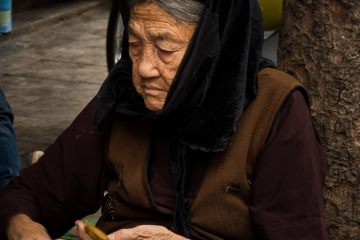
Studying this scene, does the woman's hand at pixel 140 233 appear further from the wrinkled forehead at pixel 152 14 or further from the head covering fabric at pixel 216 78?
the wrinkled forehead at pixel 152 14

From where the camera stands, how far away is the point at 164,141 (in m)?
2.25

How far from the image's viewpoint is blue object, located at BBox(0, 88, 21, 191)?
10.2 ft

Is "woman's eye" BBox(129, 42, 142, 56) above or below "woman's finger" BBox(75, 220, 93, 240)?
above

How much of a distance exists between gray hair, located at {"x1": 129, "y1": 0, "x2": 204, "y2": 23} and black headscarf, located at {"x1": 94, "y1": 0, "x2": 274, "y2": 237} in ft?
0.11

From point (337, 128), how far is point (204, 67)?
3.44 feet

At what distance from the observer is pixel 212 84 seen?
2.02 meters

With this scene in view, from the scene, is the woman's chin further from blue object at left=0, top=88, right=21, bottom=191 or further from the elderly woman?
blue object at left=0, top=88, right=21, bottom=191

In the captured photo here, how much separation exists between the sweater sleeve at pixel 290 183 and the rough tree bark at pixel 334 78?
2.58 ft

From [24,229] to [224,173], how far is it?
682mm

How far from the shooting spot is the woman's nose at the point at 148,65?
6.76 ft

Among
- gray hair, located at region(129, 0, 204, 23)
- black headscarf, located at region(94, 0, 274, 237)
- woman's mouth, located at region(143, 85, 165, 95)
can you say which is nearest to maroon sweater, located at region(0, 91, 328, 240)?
black headscarf, located at region(94, 0, 274, 237)

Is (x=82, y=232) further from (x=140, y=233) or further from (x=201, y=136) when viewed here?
(x=201, y=136)

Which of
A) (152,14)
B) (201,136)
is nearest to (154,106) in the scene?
(201,136)

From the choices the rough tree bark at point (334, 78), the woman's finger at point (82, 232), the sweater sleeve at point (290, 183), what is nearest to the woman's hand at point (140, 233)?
the woman's finger at point (82, 232)
